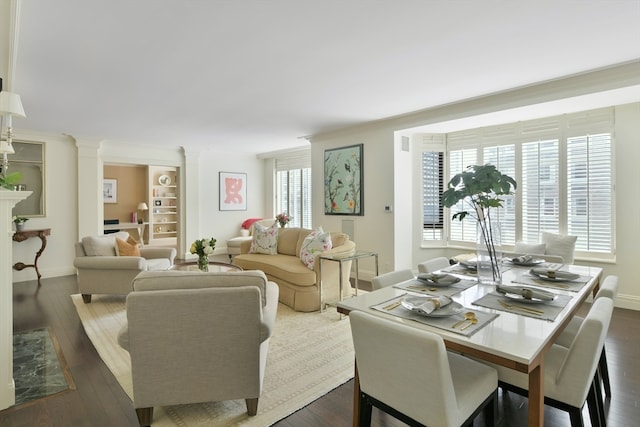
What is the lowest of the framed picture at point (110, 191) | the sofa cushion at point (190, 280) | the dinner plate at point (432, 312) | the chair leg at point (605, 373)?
the chair leg at point (605, 373)

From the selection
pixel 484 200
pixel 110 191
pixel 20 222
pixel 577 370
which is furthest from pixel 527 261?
pixel 110 191

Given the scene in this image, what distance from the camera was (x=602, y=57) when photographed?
111 inches

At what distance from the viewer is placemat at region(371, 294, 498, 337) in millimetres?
1398

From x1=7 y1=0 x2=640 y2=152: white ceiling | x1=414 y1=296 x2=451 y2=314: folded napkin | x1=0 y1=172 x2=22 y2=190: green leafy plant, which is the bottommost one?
x1=414 y1=296 x2=451 y2=314: folded napkin

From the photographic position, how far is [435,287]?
6.69 feet

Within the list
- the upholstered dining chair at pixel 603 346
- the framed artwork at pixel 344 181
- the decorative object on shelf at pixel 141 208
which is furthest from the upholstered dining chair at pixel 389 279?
the decorative object on shelf at pixel 141 208

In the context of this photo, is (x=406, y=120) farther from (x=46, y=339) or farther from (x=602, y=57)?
(x=46, y=339)

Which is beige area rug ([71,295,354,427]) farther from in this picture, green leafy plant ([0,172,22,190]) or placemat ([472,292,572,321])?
green leafy plant ([0,172,22,190])

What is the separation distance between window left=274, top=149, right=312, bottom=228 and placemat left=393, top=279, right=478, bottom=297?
5293 millimetres

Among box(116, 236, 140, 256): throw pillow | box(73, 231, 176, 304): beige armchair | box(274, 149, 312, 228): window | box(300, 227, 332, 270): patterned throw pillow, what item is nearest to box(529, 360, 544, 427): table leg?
box(300, 227, 332, 270): patterned throw pillow

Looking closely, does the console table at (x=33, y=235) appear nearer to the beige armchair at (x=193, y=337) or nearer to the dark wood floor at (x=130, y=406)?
the dark wood floor at (x=130, y=406)

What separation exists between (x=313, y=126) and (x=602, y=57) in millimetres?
3489

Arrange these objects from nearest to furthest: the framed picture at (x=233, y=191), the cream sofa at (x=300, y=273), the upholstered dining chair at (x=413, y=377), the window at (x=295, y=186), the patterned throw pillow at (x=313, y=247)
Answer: the upholstered dining chair at (x=413, y=377), the cream sofa at (x=300, y=273), the patterned throw pillow at (x=313, y=247), the window at (x=295, y=186), the framed picture at (x=233, y=191)

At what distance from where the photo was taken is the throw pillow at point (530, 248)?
13.2ft
